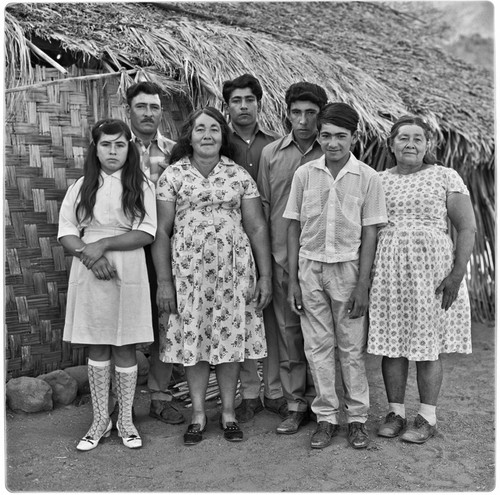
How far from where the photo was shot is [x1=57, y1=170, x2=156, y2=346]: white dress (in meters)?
3.33

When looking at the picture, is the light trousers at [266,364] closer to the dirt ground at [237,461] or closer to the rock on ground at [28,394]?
the dirt ground at [237,461]

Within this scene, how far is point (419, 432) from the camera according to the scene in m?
3.54

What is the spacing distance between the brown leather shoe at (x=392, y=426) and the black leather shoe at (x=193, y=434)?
991mm

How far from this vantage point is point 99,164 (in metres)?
3.45

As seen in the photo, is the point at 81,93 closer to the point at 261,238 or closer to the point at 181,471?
the point at 261,238

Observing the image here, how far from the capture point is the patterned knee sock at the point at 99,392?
11.2 feet

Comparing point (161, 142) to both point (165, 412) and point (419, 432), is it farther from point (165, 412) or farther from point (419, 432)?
point (419, 432)

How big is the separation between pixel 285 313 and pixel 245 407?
63 cm

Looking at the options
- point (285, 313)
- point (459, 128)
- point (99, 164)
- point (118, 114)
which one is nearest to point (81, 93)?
point (118, 114)

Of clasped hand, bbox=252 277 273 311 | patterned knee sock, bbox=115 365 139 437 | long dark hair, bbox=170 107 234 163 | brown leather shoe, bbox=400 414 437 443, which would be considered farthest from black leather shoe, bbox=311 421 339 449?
long dark hair, bbox=170 107 234 163

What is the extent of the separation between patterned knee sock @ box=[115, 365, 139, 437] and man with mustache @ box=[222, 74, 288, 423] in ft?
2.30

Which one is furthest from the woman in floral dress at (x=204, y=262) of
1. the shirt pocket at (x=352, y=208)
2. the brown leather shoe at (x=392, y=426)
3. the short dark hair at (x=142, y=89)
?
the brown leather shoe at (x=392, y=426)

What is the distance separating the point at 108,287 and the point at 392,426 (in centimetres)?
174

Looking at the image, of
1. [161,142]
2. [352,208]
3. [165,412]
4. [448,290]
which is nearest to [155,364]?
[165,412]
